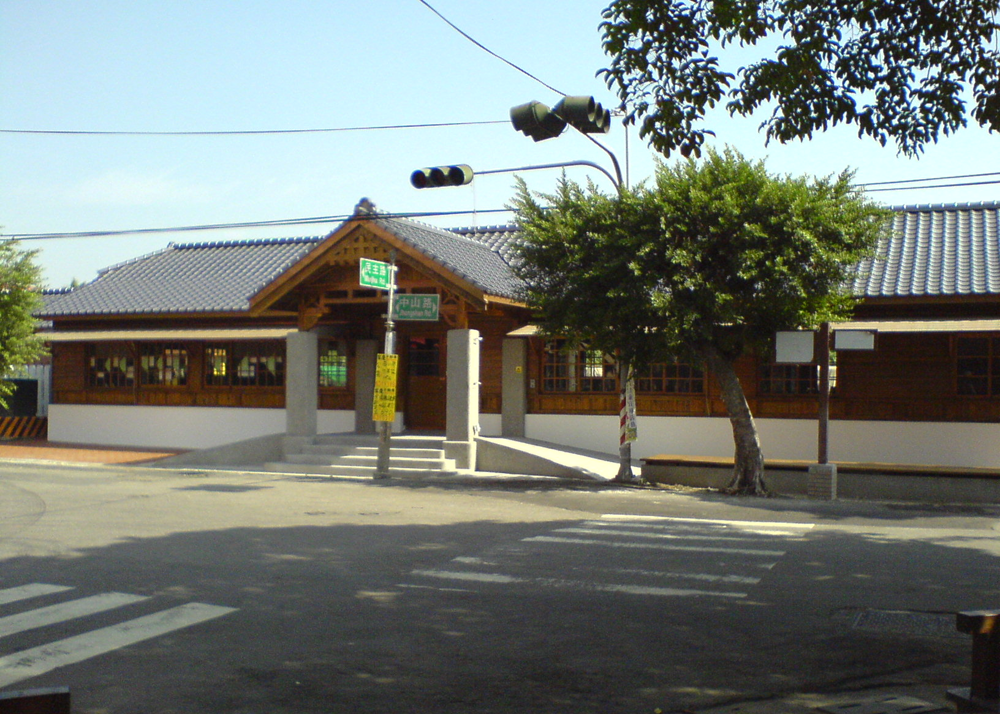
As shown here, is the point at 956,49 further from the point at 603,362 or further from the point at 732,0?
the point at 603,362

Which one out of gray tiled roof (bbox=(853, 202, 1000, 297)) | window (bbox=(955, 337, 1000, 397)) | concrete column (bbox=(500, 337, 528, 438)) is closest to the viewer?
gray tiled roof (bbox=(853, 202, 1000, 297))

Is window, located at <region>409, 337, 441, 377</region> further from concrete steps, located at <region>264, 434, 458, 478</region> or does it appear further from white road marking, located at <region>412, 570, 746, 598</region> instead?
white road marking, located at <region>412, 570, 746, 598</region>

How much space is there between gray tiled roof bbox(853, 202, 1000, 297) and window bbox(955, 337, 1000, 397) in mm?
1287

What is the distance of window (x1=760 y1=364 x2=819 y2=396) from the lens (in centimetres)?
2000

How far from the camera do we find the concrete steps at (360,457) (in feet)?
63.2

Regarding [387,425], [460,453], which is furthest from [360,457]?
[460,453]

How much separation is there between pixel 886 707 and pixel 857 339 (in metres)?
11.4

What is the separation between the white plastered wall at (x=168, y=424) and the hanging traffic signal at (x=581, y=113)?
41.8ft

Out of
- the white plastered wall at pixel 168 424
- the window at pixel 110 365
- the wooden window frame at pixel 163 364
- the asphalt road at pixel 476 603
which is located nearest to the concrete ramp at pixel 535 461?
the asphalt road at pixel 476 603

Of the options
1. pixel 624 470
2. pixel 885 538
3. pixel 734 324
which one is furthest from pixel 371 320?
pixel 885 538

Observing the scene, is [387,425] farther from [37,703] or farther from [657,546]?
[37,703]

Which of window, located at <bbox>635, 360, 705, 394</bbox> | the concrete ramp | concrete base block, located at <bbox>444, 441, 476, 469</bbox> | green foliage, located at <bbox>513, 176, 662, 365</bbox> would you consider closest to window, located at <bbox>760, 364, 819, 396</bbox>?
window, located at <bbox>635, 360, 705, 394</bbox>

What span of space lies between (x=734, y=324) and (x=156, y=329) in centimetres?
1692

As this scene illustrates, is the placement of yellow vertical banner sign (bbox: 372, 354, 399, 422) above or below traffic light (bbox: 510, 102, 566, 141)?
below
